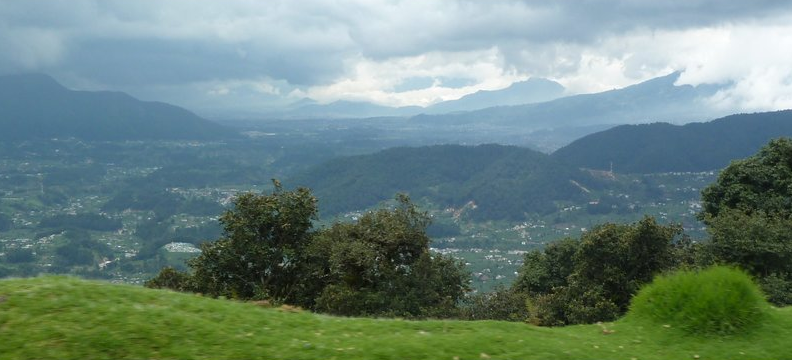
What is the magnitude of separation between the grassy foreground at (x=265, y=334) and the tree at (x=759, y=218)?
15647 millimetres

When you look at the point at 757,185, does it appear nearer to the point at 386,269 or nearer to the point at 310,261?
the point at 386,269

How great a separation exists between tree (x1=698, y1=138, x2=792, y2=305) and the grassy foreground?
15.6 meters

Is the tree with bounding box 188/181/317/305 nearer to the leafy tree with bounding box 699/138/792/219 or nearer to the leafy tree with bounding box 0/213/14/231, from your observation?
the leafy tree with bounding box 699/138/792/219

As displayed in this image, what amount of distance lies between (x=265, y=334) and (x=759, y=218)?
28254 mm

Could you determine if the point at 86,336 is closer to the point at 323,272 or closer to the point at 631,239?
the point at 323,272

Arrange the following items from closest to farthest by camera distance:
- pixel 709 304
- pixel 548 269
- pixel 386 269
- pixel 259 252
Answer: pixel 709 304
pixel 259 252
pixel 386 269
pixel 548 269

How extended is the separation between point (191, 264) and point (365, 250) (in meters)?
9.01

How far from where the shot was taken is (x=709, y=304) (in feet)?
36.6

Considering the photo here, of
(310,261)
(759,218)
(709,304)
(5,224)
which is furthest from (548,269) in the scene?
(5,224)

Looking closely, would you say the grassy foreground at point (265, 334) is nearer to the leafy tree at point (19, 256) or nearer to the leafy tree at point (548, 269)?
the leafy tree at point (548, 269)

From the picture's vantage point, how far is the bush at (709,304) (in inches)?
435

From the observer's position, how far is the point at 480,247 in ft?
632

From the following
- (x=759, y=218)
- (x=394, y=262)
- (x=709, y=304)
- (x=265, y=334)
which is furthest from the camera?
(x=394, y=262)

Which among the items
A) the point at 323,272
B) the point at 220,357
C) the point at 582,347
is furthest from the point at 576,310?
the point at 220,357
